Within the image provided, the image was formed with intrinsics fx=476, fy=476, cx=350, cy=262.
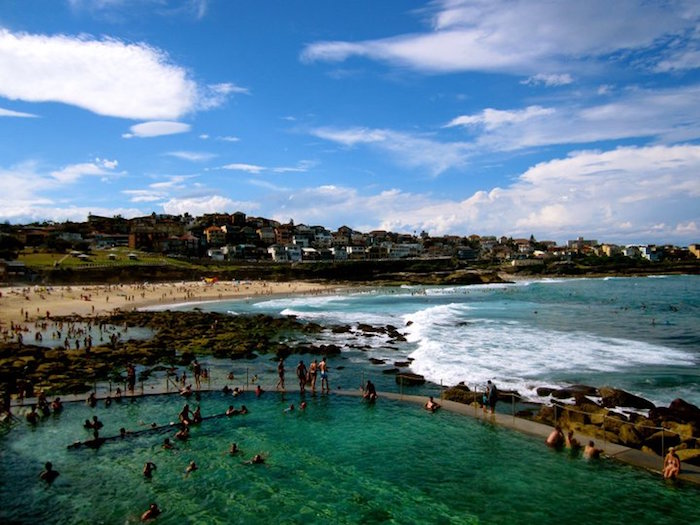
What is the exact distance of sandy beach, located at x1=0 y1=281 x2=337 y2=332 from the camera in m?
47.1

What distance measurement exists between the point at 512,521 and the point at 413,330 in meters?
28.7

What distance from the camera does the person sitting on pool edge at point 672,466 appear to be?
1238 cm

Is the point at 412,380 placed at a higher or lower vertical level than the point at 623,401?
lower

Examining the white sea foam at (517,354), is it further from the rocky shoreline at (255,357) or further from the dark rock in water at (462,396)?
the dark rock in water at (462,396)

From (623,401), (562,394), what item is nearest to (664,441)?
(623,401)

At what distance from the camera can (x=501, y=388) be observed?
21.9 m

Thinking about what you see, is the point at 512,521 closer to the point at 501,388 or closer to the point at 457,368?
the point at 501,388

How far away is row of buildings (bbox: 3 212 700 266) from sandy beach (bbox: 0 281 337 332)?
38.8 meters

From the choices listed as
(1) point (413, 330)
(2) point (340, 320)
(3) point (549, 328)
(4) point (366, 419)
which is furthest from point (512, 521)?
(2) point (340, 320)

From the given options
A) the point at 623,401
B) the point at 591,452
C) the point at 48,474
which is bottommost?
the point at 48,474

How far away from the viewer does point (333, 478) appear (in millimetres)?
13609

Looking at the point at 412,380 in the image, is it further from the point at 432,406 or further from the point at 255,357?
the point at 255,357

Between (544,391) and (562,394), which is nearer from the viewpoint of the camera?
(562,394)

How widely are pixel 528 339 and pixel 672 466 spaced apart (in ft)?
73.6
